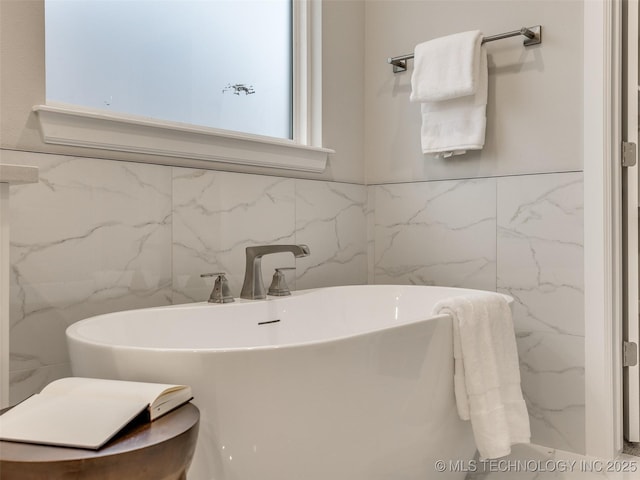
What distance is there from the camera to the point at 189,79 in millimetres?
2070

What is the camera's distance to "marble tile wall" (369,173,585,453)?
2078mm

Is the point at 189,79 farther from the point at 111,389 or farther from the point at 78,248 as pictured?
the point at 111,389

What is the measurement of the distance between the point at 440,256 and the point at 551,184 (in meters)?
0.55

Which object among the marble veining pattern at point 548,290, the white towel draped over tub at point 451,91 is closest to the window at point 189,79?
the white towel draped over tub at point 451,91

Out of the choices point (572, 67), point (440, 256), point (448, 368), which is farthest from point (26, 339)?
point (572, 67)

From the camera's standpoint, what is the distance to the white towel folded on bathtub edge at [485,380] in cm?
155

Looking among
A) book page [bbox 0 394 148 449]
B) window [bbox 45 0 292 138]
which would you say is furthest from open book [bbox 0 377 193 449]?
window [bbox 45 0 292 138]

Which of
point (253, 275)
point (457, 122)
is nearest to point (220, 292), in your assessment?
point (253, 275)

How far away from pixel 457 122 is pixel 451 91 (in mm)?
132

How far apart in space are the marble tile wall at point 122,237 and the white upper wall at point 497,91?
0.50 meters

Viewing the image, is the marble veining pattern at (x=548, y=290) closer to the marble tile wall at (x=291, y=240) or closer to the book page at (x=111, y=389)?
the marble tile wall at (x=291, y=240)

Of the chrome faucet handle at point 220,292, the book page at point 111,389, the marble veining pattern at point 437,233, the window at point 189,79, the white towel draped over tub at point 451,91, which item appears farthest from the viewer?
the marble veining pattern at point 437,233

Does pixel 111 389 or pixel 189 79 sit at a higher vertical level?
pixel 189 79

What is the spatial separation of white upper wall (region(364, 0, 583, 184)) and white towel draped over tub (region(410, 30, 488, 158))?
81 mm
